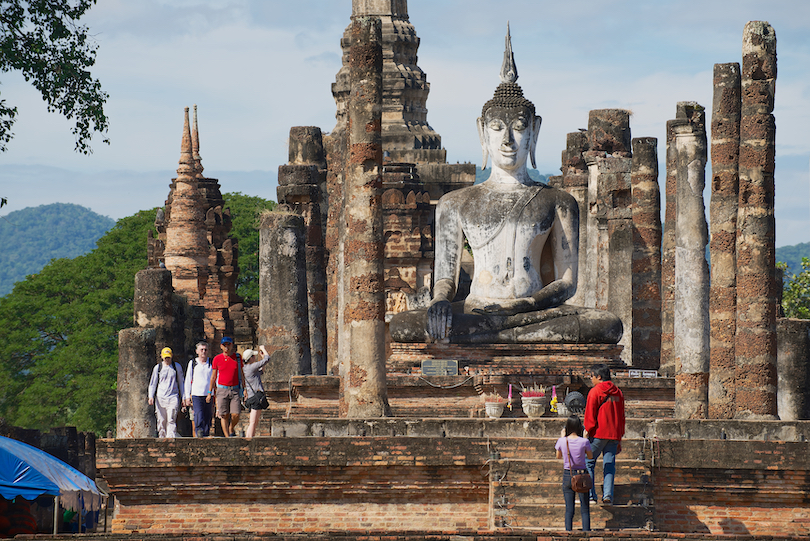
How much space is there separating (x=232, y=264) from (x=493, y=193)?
1942 centimetres

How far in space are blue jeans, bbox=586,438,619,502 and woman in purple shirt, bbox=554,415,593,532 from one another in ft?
0.54

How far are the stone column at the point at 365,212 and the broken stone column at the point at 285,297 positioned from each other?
4.95 metres

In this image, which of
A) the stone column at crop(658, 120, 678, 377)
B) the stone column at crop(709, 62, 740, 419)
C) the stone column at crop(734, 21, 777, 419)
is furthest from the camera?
the stone column at crop(658, 120, 678, 377)

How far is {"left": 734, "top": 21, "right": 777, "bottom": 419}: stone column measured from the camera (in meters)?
14.9

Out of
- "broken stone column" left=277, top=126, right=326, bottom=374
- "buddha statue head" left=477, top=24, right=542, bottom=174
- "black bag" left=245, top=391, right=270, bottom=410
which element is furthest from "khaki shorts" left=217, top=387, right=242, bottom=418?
"broken stone column" left=277, top=126, right=326, bottom=374

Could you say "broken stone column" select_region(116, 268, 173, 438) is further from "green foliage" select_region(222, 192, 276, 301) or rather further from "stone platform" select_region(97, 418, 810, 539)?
"green foliage" select_region(222, 192, 276, 301)

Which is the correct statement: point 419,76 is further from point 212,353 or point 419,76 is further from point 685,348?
point 685,348

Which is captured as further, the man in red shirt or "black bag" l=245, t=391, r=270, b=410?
the man in red shirt

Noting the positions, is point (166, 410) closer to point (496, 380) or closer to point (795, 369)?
point (496, 380)

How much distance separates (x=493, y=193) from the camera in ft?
62.8

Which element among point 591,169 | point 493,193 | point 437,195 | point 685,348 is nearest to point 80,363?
point 437,195

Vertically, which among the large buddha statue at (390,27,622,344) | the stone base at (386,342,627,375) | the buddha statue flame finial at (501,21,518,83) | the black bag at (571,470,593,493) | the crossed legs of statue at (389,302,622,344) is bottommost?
the black bag at (571,470,593,493)

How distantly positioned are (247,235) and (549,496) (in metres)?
40.7

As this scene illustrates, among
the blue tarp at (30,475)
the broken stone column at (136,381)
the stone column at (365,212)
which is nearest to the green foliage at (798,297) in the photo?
the broken stone column at (136,381)
